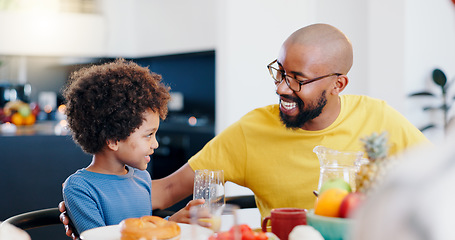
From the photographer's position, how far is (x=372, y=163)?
1147mm

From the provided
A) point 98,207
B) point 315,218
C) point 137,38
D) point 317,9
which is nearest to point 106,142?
point 98,207

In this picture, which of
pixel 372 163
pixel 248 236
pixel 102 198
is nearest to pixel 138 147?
pixel 102 198

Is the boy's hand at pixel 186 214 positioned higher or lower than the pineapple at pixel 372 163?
lower

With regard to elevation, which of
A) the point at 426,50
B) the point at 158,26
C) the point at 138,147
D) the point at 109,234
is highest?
the point at 158,26

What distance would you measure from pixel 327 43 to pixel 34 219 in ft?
4.00

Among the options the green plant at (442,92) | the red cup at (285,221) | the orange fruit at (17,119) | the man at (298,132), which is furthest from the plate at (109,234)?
the orange fruit at (17,119)

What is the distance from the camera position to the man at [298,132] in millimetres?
1948

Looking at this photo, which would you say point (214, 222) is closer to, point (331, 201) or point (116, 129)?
point (331, 201)

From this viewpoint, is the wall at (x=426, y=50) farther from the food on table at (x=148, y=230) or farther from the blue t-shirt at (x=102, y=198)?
the food on table at (x=148, y=230)

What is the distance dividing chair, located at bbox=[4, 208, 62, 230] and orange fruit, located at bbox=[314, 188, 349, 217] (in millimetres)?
1019

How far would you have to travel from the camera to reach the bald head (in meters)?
1.98

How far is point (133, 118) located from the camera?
1771 millimetres

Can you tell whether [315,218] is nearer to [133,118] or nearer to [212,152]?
[133,118]

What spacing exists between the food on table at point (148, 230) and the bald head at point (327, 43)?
102 centimetres
